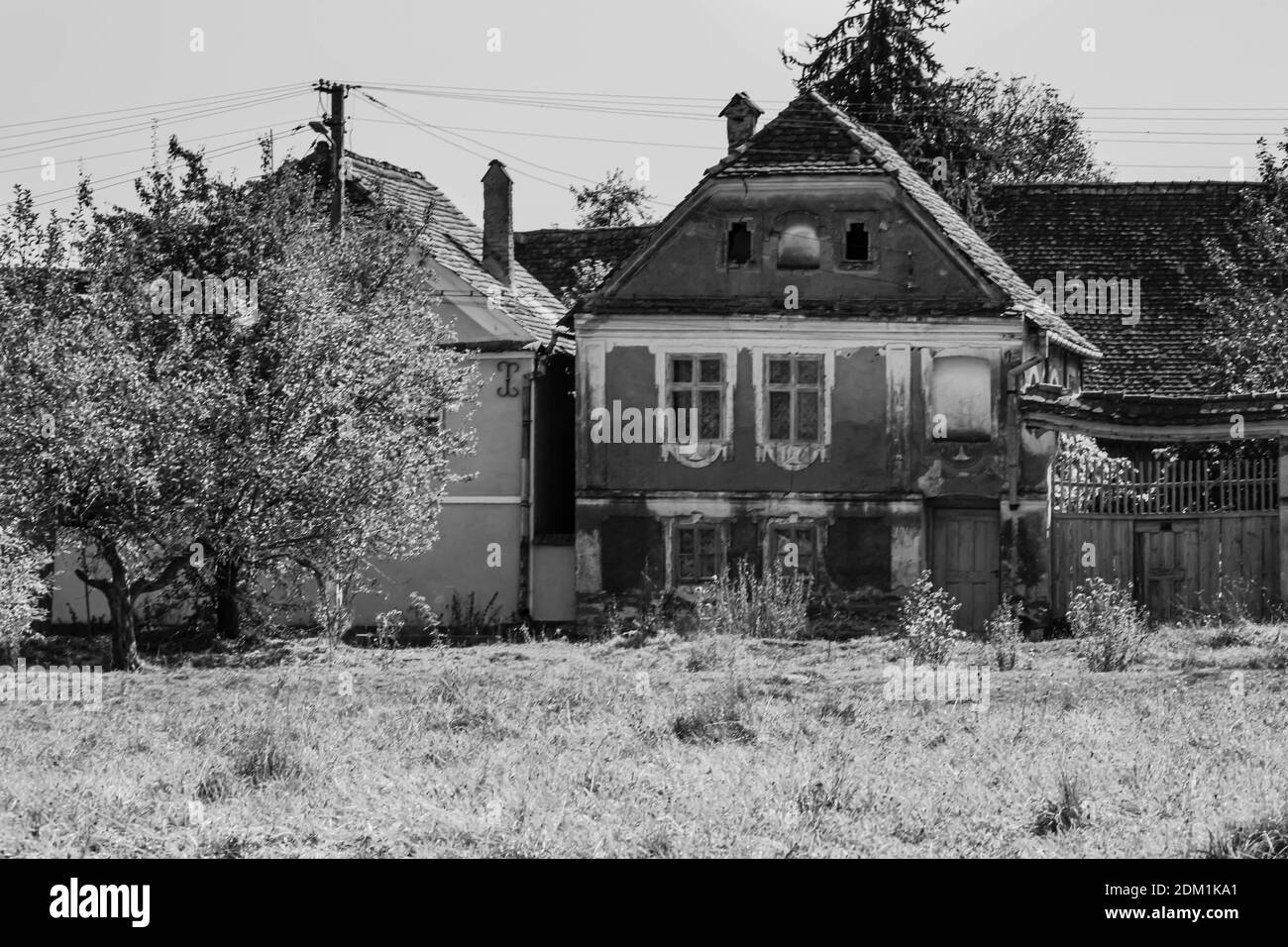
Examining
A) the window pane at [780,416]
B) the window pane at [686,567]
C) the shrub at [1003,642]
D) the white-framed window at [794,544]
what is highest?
the window pane at [780,416]

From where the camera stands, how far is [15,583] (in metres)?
19.1

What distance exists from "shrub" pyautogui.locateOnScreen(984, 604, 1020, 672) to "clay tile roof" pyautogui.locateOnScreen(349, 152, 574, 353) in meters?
9.70

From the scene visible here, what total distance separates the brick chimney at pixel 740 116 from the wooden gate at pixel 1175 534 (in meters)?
8.92

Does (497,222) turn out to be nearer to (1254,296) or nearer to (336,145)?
(336,145)

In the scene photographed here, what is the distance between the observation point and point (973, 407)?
27.5 meters

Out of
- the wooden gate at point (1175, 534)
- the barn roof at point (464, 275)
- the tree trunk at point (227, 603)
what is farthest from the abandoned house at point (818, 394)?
the tree trunk at point (227, 603)

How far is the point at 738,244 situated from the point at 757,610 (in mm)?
6417

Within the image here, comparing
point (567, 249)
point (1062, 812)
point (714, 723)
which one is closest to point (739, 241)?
point (567, 249)

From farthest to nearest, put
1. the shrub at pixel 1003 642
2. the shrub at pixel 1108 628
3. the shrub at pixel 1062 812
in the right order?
the shrub at pixel 1003 642
the shrub at pixel 1108 628
the shrub at pixel 1062 812

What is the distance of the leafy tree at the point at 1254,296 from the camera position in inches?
1189

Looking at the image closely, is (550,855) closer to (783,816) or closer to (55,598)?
(783,816)

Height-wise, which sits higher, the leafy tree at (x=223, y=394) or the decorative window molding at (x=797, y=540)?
the leafy tree at (x=223, y=394)

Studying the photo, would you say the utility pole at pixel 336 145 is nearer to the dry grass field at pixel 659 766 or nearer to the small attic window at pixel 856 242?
the small attic window at pixel 856 242
